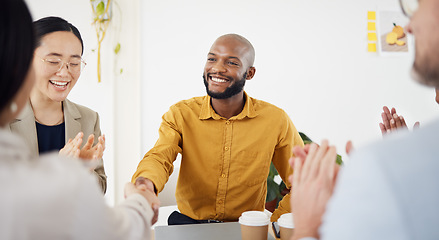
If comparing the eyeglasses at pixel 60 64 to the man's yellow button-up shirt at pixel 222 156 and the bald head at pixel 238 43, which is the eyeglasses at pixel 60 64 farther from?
the bald head at pixel 238 43

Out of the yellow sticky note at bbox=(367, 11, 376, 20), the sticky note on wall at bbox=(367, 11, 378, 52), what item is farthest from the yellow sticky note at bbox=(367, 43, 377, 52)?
the yellow sticky note at bbox=(367, 11, 376, 20)

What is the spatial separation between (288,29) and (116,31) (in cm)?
170

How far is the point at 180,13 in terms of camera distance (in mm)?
3582

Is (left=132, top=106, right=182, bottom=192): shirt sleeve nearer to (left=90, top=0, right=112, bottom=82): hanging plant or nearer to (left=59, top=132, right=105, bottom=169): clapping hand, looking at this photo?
(left=59, top=132, right=105, bottom=169): clapping hand

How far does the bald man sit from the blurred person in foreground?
1.26 metres

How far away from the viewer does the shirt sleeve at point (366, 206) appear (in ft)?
2.33

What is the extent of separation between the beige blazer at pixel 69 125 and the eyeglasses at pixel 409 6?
5.46ft

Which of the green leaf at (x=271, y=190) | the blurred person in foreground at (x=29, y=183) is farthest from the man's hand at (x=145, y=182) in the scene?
the green leaf at (x=271, y=190)

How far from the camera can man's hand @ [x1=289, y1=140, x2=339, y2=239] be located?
96 cm

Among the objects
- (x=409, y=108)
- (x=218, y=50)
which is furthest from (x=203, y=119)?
(x=409, y=108)

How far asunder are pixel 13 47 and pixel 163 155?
4.04 ft

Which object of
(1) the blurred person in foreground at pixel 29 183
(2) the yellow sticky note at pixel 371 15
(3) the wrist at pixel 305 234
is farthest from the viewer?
(2) the yellow sticky note at pixel 371 15

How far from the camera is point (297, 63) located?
3.89m

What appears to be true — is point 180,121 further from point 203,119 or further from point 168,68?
point 168,68
